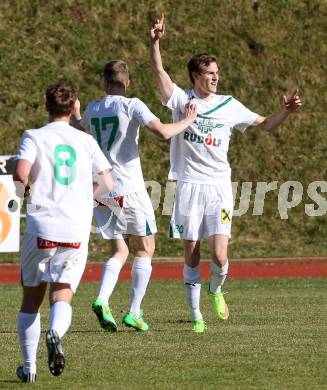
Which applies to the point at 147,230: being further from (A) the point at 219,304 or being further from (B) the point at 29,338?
(B) the point at 29,338

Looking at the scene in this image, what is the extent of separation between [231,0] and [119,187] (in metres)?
16.8

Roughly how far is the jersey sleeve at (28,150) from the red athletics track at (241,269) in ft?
37.4

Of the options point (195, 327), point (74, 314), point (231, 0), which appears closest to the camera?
point (195, 327)

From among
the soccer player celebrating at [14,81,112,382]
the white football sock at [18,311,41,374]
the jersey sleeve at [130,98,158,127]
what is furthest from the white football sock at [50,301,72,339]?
the jersey sleeve at [130,98,158,127]

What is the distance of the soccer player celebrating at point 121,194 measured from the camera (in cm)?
1050

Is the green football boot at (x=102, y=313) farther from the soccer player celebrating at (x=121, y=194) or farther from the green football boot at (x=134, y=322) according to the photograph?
the green football boot at (x=134, y=322)

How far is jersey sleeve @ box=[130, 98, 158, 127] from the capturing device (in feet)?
32.7

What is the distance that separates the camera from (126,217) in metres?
10.7

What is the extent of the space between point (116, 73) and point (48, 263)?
3350 mm

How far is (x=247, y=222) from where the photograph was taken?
23.8m

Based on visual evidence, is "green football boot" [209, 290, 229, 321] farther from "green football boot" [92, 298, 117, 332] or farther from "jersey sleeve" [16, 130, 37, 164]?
"jersey sleeve" [16, 130, 37, 164]

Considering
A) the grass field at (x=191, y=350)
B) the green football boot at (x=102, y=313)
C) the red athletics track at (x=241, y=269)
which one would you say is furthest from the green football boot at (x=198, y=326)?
the red athletics track at (x=241, y=269)

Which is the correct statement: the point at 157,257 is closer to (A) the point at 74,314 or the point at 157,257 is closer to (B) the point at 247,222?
(B) the point at 247,222

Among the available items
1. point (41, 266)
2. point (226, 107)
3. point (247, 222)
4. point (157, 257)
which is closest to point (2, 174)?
point (157, 257)
